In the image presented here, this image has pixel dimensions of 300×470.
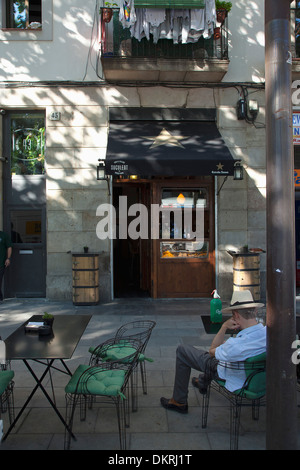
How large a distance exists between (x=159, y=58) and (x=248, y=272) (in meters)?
4.92

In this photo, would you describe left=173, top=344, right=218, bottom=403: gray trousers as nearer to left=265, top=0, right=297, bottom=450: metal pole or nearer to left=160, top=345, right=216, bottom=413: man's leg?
left=160, top=345, right=216, bottom=413: man's leg

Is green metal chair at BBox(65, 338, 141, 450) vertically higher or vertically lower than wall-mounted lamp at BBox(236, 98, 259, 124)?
lower

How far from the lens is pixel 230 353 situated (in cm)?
362

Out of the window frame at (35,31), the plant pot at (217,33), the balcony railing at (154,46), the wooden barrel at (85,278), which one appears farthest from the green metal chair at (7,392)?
the plant pot at (217,33)

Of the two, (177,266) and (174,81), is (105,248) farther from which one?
(174,81)

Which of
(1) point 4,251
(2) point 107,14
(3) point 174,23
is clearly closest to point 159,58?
(3) point 174,23

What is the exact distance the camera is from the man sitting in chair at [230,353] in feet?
11.8

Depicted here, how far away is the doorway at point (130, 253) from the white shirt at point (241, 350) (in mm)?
6278

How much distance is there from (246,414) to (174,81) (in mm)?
7442

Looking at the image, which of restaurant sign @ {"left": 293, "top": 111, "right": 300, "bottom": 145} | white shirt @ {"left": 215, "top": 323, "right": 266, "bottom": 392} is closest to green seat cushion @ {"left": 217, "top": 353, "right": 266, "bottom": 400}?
white shirt @ {"left": 215, "top": 323, "right": 266, "bottom": 392}

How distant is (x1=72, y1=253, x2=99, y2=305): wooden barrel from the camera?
Answer: 28.9ft

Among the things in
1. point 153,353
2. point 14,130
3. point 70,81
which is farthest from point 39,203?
point 153,353

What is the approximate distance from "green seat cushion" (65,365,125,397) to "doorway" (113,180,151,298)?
600cm

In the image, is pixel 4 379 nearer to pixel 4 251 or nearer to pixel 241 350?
pixel 241 350
